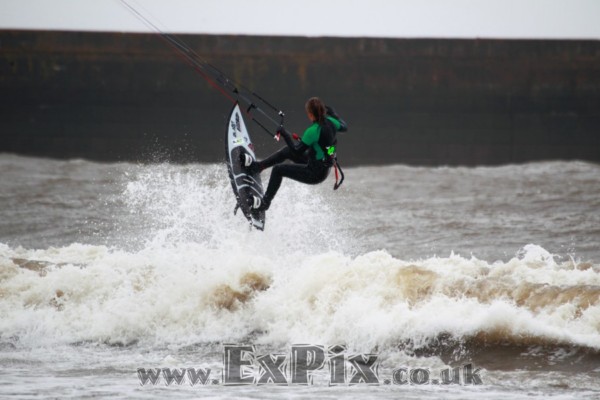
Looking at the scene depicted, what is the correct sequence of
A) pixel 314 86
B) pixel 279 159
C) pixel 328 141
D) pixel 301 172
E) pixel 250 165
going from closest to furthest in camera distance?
1. pixel 328 141
2. pixel 301 172
3. pixel 279 159
4. pixel 250 165
5. pixel 314 86

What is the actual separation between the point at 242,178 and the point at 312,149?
1094mm

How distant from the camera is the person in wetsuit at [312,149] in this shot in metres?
9.89

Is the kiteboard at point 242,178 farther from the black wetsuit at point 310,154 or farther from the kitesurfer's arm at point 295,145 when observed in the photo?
the kitesurfer's arm at point 295,145

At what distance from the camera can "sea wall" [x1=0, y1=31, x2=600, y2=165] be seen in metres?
27.8

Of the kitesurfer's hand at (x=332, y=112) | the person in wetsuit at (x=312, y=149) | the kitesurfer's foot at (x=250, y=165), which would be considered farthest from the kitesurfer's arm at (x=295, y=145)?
the kitesurfer's foot at (x=250, y=165)

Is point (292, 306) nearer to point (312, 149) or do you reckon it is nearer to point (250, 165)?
point (312, 149)

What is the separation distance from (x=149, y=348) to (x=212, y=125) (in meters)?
18.2

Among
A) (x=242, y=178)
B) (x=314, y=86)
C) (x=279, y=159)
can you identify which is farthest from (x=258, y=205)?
(x=314, y=86)

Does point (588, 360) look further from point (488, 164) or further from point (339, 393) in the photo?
point (488, 164)

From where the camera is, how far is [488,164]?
85.0ft

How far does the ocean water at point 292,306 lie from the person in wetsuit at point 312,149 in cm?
111

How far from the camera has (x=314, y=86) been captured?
92.2ft

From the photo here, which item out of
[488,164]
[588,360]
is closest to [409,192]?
[488,164]

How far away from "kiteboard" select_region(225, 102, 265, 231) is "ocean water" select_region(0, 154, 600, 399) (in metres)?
0.59
